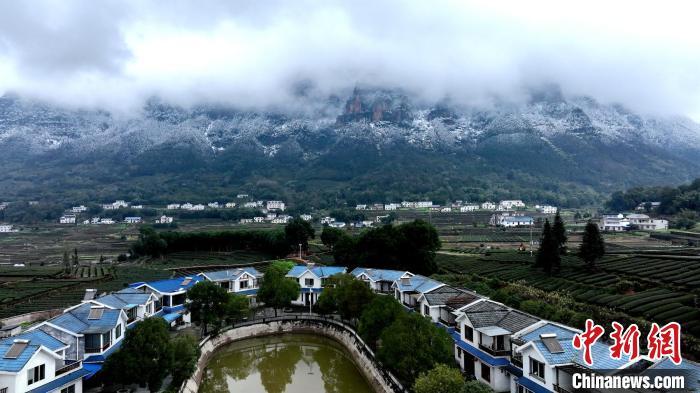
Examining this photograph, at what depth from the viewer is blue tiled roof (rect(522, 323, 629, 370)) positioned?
15668 millimetres

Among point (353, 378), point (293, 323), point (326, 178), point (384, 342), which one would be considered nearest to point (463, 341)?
point (384, 342)

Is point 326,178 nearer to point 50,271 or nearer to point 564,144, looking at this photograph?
point 564,144

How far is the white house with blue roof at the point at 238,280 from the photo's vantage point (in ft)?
130

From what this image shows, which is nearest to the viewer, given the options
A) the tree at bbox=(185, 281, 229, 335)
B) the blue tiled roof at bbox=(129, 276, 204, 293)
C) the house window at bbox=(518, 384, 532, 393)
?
the house window at bbox=(518, 384, 532, 393)

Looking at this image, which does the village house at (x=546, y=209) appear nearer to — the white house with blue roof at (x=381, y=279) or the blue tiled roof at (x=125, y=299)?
the white house with blue roof at (x=381, y=279)

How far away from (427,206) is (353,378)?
368 feet

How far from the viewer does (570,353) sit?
1697 centimetres

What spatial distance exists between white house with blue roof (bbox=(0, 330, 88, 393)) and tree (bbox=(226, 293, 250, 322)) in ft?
38.7

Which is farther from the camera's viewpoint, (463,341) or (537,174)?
(537,174)

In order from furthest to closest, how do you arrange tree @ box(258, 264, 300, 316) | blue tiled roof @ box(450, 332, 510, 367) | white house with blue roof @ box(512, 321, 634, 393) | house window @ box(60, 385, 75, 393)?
1. tree @ box(258, 264, 300, 316)
2. blue tiled roof @ box(450, 332, 510, 367)
3. house window @ box(60, 385, 75, 393)
4. white house with blue roof @ box(512, 321, 634, 393)

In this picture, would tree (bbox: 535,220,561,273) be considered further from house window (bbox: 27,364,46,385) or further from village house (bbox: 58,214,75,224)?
village house (bbox: 58,214,75,224)

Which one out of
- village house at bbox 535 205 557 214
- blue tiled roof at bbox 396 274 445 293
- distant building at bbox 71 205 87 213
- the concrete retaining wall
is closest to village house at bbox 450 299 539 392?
the concrete retaining wall

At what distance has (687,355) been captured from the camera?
19.6 m

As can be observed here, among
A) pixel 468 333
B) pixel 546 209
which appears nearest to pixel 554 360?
pixel 468 333
